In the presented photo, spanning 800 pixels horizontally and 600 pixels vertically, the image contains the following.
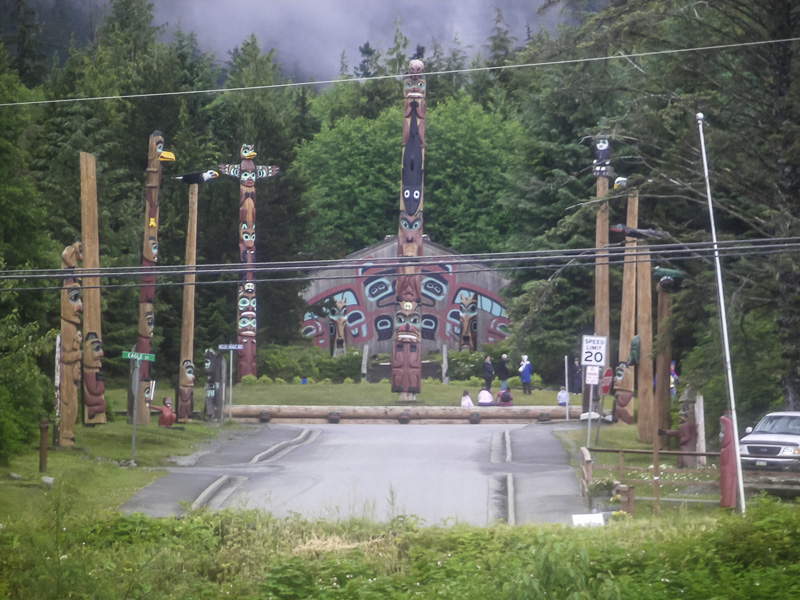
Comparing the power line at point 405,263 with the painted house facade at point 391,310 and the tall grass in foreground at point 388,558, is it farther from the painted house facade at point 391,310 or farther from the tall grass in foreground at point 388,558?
the painted house facade at point 391,310

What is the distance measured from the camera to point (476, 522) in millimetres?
18031

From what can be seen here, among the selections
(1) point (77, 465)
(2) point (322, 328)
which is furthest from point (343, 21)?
(1) point (77, 465)

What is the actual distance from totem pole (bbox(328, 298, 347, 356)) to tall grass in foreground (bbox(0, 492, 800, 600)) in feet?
109

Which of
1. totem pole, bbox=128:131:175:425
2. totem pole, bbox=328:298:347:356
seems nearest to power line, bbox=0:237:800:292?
totem pole, bbox=128:131:175:425

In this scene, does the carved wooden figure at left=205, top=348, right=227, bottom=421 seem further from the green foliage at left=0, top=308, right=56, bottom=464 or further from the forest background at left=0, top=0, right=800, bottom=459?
the green foliage at left=0, top=308, right=56, bottom=464

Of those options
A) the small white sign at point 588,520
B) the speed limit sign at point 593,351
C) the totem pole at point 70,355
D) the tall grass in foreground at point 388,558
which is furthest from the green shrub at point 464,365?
the tall grass in foreground at point 388,558

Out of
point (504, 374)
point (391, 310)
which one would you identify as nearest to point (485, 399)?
point (504, 374)

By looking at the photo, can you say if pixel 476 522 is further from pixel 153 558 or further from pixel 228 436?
pixel 228 436

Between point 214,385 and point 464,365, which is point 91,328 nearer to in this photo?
point 214,385

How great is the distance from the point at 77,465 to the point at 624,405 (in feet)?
50.9

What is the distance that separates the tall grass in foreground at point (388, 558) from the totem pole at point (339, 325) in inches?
1302

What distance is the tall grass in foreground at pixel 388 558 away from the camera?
1105 cm

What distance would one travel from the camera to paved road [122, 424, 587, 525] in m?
18.7

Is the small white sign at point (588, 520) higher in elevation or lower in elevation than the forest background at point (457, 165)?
lower
